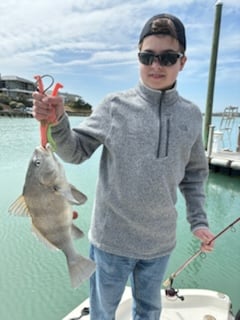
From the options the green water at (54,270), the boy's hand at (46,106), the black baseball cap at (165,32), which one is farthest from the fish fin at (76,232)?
the green water at (54,270)

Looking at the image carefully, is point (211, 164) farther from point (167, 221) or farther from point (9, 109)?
point (9, 109)

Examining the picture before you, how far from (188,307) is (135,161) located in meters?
1.51

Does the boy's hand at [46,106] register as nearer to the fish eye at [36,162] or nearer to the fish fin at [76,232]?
the fish eye at [36,162]

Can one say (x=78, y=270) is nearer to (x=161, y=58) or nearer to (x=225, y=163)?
(x=161, y=58)

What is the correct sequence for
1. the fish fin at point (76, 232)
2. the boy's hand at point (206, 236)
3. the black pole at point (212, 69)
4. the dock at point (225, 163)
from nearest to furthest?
the fish fin at point (76, 232)
the boy's hand at point (206, 236)
the dock at point (225, 163)
the black pole at point (212, 69)

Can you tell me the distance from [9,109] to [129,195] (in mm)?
33515

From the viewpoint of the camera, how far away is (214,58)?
9.16 meters

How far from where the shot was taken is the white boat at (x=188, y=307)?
2105 millimetres

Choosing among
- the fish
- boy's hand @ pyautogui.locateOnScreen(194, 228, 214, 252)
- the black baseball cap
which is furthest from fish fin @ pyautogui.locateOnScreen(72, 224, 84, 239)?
the black baseball cap

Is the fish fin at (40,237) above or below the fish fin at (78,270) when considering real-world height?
above

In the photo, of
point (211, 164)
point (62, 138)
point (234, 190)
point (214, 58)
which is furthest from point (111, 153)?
point (214, 58)

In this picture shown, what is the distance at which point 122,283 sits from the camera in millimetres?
1401

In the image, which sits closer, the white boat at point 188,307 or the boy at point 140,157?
the boy at point 140,157

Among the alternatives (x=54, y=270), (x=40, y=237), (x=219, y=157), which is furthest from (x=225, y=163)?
(x=40, y=237)
